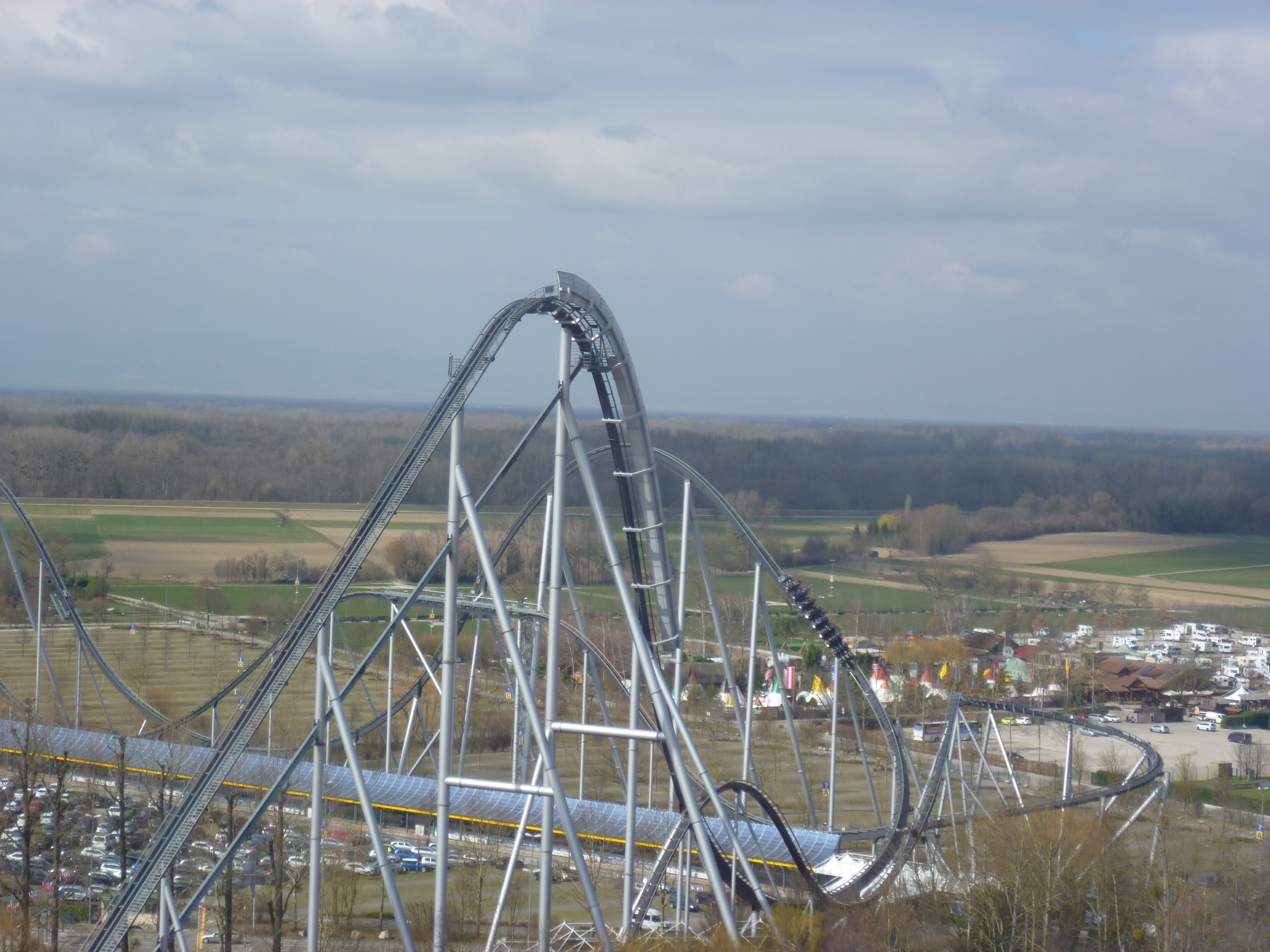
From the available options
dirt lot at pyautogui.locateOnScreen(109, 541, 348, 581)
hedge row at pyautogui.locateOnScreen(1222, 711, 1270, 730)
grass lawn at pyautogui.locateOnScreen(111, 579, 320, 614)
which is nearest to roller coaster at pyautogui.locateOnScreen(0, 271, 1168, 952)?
hedge row at pyautogui.locateOnScreen(1222, 711, 1270, 730)

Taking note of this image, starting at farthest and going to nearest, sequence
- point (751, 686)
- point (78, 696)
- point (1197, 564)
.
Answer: point (1197, 564)
point (78, 696)
point (751, 686)

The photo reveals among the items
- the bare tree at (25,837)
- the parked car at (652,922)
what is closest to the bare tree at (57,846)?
the bare tree at (25,837)

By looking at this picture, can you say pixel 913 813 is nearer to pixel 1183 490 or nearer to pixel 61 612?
pixel 61 612

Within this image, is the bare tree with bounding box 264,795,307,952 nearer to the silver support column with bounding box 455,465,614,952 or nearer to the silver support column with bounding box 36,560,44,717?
the silver support column with bounding box 455,465,614,952

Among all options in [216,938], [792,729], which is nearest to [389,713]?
[216,938]

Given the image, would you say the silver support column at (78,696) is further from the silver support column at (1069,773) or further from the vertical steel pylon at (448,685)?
the silver support column at (1069,773)

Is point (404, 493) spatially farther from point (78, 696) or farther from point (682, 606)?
point (78, 696)
